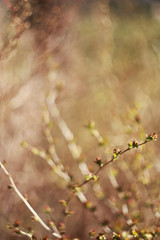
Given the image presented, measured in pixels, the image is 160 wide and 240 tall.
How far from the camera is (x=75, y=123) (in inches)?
167

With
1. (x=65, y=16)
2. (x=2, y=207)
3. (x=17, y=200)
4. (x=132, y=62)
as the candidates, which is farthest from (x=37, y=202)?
(x=132, y=62)

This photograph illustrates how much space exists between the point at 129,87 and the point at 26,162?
1833 millimetres

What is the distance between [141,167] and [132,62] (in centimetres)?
228

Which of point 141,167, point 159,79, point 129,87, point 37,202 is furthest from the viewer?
point 129,87

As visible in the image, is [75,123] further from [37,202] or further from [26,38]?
[26,38]

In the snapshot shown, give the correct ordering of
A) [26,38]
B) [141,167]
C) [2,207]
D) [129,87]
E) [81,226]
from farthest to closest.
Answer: [129,87], [81,226], [26,38], [2,207], [141,167]

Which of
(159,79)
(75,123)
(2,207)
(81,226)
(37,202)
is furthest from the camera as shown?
(75,123)

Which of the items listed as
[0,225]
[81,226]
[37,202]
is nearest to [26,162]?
[37,202]

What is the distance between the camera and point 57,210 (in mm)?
2812

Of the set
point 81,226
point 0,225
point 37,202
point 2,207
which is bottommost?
point 81,226

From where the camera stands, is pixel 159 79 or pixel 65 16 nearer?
pixel 65 16

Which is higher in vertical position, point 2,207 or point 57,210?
point 2,207

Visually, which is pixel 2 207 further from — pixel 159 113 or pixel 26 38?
pixel 159 113

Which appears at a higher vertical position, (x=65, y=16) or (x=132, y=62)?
(x=65, y=16)
